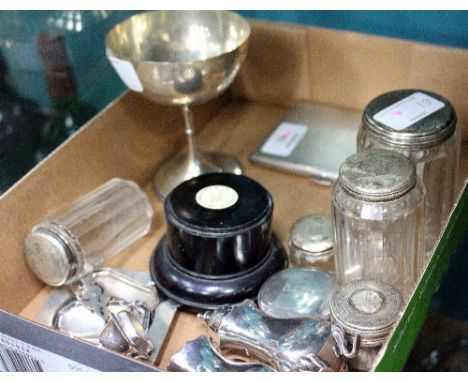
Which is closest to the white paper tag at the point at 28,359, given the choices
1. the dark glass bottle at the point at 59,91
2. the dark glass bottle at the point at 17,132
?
the dark glass bottle at the point at 17,132

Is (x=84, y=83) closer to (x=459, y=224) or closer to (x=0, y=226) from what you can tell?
(x=0, y=226)

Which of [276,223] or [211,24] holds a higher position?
[211,24]

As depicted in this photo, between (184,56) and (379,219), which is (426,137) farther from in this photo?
(184,56)

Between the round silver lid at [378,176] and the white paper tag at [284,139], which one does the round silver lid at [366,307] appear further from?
the white paper tag at [284,139]

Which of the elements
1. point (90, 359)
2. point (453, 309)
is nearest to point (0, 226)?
point (90, 359)

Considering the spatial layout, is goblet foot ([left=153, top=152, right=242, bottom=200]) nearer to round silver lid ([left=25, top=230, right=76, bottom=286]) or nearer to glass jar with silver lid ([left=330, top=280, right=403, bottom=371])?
round silver lid ([left=25, top=230, right=76, bottom=286])

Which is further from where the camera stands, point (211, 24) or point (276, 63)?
point (276, 63)

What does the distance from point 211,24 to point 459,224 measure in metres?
0.40

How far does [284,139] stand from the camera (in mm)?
937

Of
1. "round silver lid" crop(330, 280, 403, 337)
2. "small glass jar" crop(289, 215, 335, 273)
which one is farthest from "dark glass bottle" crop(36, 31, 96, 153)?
"round silver lid" crop(330, 280, 403, 337)

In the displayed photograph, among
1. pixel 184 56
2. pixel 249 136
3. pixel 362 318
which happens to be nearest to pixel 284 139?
pixel 249 136

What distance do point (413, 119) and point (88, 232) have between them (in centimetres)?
37

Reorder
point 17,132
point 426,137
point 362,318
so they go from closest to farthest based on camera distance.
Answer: point 362,318
point 426,137
point 17,132

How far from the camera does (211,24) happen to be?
0.87 metres
